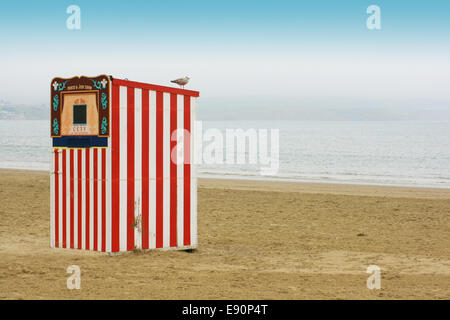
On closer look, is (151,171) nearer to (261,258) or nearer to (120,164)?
(120,164)

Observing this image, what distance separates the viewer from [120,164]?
8508 millimetres

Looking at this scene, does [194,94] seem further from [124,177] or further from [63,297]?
[63,297]

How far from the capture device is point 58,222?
9.16 metres

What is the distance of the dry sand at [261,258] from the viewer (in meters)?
6.95

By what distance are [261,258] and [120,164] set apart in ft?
8.04

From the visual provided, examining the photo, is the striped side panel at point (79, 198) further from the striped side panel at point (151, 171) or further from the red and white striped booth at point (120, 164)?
the striped side panel at point (151, 171)

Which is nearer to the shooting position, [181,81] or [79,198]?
[79,198]

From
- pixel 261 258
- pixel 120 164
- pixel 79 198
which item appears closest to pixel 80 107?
pixel 120 164

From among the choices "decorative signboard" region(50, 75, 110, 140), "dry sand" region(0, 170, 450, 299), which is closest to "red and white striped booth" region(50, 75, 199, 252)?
"decorative signboard" region(50, 75, 110, 140)

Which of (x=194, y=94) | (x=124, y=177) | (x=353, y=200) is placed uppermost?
(x=194, y=94)

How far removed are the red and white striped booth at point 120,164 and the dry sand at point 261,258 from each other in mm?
322

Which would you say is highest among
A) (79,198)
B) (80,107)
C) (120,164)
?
(80,107)

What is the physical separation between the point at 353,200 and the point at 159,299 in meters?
11.9
